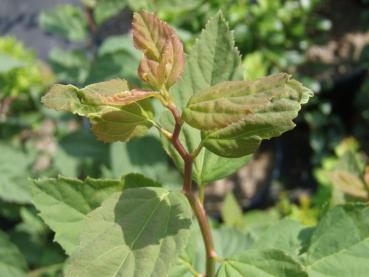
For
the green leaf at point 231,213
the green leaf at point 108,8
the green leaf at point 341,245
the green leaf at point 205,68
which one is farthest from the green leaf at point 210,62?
the green leaf at point 231,213

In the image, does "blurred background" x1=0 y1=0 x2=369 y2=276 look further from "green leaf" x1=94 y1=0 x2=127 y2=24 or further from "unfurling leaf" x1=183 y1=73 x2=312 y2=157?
"unfurling leaf" x1=183 y1=73 x2=312 y2=157

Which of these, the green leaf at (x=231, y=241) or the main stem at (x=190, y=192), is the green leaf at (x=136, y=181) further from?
the green leaf at (x=231, y=241)

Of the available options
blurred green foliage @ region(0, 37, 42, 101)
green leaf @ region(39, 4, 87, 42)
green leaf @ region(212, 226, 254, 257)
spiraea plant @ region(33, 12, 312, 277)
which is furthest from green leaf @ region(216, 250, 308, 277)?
green leaf @ region(39, 4, 87, 42)

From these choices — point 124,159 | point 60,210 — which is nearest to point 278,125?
point 60,210

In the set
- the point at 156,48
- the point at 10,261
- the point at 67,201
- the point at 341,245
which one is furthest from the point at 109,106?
the point at 10,261

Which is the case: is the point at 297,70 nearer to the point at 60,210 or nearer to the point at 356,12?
the point at 356,12

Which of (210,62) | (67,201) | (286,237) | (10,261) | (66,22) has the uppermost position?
(66,22)

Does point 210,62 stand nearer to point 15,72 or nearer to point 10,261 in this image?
point 10,261
